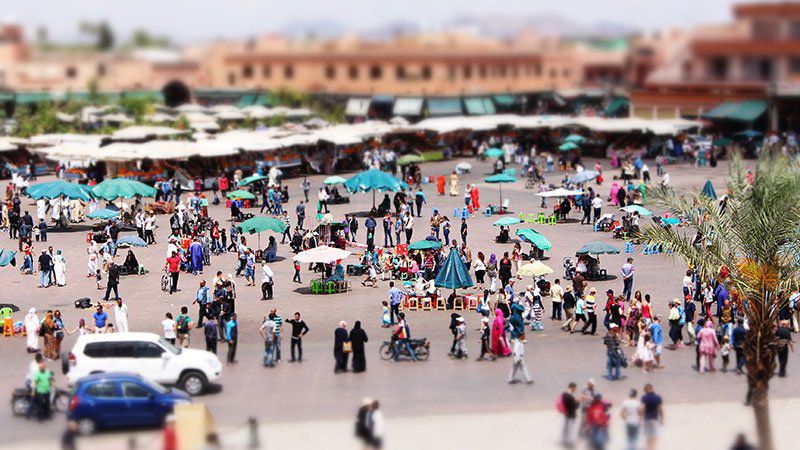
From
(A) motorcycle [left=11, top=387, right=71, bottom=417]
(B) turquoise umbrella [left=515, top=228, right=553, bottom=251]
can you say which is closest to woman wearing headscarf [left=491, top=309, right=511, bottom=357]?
(A) motorcycle [left=11, top=387, right=71, bottom=417]

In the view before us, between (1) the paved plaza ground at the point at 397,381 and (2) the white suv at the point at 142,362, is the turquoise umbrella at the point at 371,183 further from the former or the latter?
(2) the white suv at the point at 142,362

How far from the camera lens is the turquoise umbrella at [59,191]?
4062 cm

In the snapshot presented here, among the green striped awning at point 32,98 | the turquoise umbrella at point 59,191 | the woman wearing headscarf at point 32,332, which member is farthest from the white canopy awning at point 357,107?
the woman wearing headscarf at point 32,332

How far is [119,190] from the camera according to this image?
41219 mm

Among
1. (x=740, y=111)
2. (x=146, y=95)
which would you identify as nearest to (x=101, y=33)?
(x=146, y=95)

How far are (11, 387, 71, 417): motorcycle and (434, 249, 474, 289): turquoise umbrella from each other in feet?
34.2

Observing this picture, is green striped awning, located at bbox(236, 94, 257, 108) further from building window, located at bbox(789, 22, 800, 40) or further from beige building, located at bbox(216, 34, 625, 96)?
building window, located at bbox(789, 22, 800, 40)

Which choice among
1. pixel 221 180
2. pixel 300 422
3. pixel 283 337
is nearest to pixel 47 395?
pixel 300 422

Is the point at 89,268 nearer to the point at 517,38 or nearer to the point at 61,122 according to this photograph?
the point at 61,122

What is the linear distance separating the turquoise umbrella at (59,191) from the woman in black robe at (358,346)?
62.9 feet

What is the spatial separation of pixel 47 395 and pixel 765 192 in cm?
1209

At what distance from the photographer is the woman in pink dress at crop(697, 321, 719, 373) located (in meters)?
24.4

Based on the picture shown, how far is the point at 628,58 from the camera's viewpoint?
373ft

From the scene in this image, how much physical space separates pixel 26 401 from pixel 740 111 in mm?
56537
